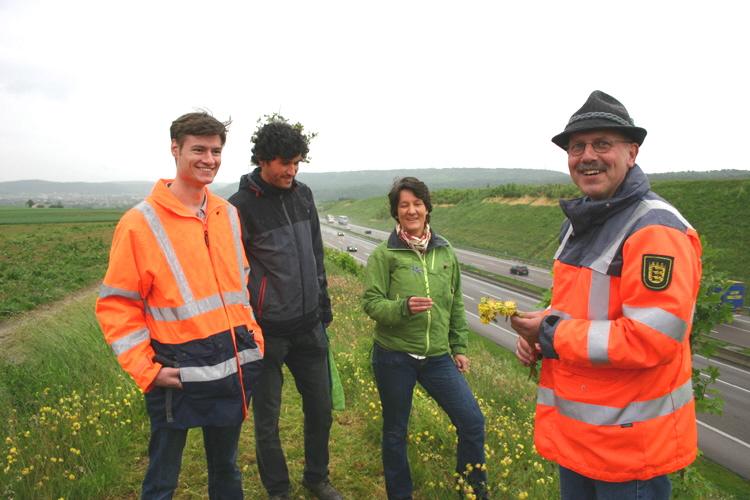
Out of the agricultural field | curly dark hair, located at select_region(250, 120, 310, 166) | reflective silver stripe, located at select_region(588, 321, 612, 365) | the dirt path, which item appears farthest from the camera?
the agricultural field

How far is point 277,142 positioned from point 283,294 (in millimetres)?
987

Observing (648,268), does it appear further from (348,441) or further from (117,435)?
(117,435)

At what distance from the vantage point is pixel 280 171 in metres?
2.76

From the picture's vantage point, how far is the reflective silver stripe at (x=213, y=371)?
214 cm

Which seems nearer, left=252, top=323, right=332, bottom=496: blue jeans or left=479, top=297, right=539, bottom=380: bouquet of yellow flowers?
left=479, top=297, right=539, bottom=380: bouquet of yellow flowers

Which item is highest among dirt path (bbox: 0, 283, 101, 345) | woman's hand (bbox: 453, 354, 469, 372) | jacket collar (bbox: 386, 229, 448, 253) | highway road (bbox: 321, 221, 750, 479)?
jacket collar (bbox: 386, 229, 448, 253)

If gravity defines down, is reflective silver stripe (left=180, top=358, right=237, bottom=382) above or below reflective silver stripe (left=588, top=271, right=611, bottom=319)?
below

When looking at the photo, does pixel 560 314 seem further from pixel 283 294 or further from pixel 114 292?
pixel 114 292

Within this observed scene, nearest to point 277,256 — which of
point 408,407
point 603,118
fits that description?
point 408,407

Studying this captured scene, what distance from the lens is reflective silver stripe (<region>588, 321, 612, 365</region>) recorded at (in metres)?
1.64

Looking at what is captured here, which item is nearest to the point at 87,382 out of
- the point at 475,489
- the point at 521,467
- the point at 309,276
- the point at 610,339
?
the point at 309,276

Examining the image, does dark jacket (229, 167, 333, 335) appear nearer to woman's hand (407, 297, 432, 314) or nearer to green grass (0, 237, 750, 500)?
woman's hand (407, 297, 432, 314)

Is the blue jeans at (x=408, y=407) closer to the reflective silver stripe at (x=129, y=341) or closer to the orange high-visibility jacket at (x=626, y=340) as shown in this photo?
the orange high-visibility jacket at (x=626, y=340)

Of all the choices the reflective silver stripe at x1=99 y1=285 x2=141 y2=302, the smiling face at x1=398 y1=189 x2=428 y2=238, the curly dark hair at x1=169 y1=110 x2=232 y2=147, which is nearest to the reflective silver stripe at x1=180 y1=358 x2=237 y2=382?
the reflective silver stripe at x1=99 y1=285 x2=141 y2=302
